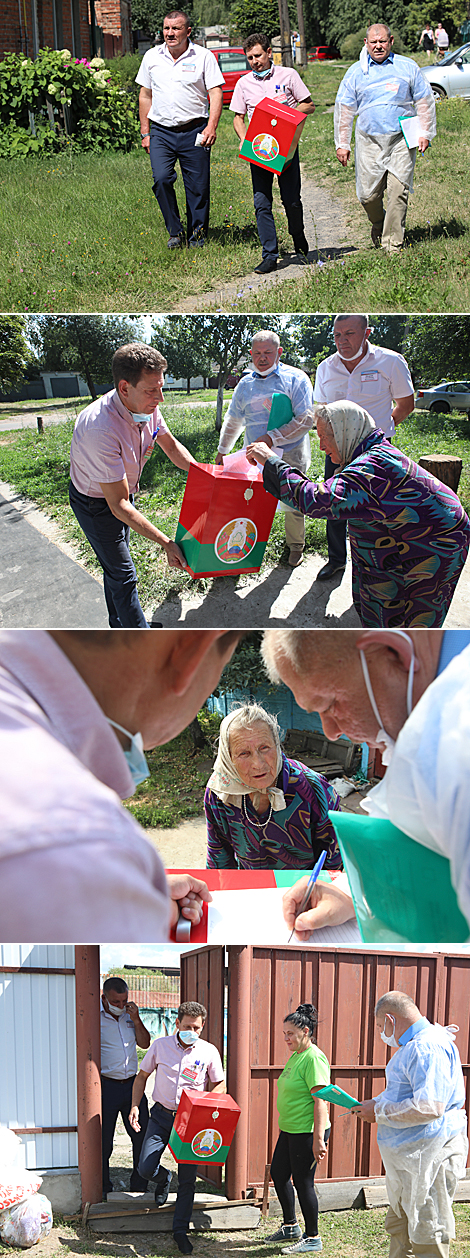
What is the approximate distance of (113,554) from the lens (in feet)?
13.1

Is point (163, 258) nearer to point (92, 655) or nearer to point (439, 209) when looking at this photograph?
point (439, 209)

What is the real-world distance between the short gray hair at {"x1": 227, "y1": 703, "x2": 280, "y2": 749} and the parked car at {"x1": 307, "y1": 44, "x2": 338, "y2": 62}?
8514 mm

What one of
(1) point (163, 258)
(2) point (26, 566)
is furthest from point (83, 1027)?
(1) point (163, 258)

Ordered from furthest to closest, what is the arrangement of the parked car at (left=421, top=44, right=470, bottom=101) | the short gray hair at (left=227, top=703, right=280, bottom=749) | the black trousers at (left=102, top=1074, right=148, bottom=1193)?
1. the parked car at (left=421, top=44, right=470, bottom=101)
2. the black trousers at (left=102, top=1074, right=148, bottom=1193)
3. the short gray hair at (left=227, top=703, right=280, bottom=749)

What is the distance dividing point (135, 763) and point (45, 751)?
25cm

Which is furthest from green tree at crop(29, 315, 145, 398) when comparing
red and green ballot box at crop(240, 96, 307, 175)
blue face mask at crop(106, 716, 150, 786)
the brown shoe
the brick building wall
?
the brick building wall

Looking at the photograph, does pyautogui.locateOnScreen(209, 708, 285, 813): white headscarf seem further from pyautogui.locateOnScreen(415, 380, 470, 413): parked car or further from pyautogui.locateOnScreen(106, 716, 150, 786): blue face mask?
pyautogui.locateOnScreen(415, 380, 470, 413): parked car

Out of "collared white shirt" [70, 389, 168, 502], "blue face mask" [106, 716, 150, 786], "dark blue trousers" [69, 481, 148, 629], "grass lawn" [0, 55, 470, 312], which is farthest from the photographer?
"grass lawn" [0, 55, 470, 312]

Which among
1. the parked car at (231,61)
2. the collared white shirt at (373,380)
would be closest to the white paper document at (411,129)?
the parked car at (231,61)

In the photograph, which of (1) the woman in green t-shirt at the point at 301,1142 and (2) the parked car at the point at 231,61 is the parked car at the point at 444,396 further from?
(2) the parked car at the point at 231,61

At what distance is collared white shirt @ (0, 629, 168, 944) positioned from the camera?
177 centimetres

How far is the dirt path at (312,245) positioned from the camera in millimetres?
6277

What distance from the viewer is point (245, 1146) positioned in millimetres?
4035

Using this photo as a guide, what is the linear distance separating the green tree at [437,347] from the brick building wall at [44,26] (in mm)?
7335
